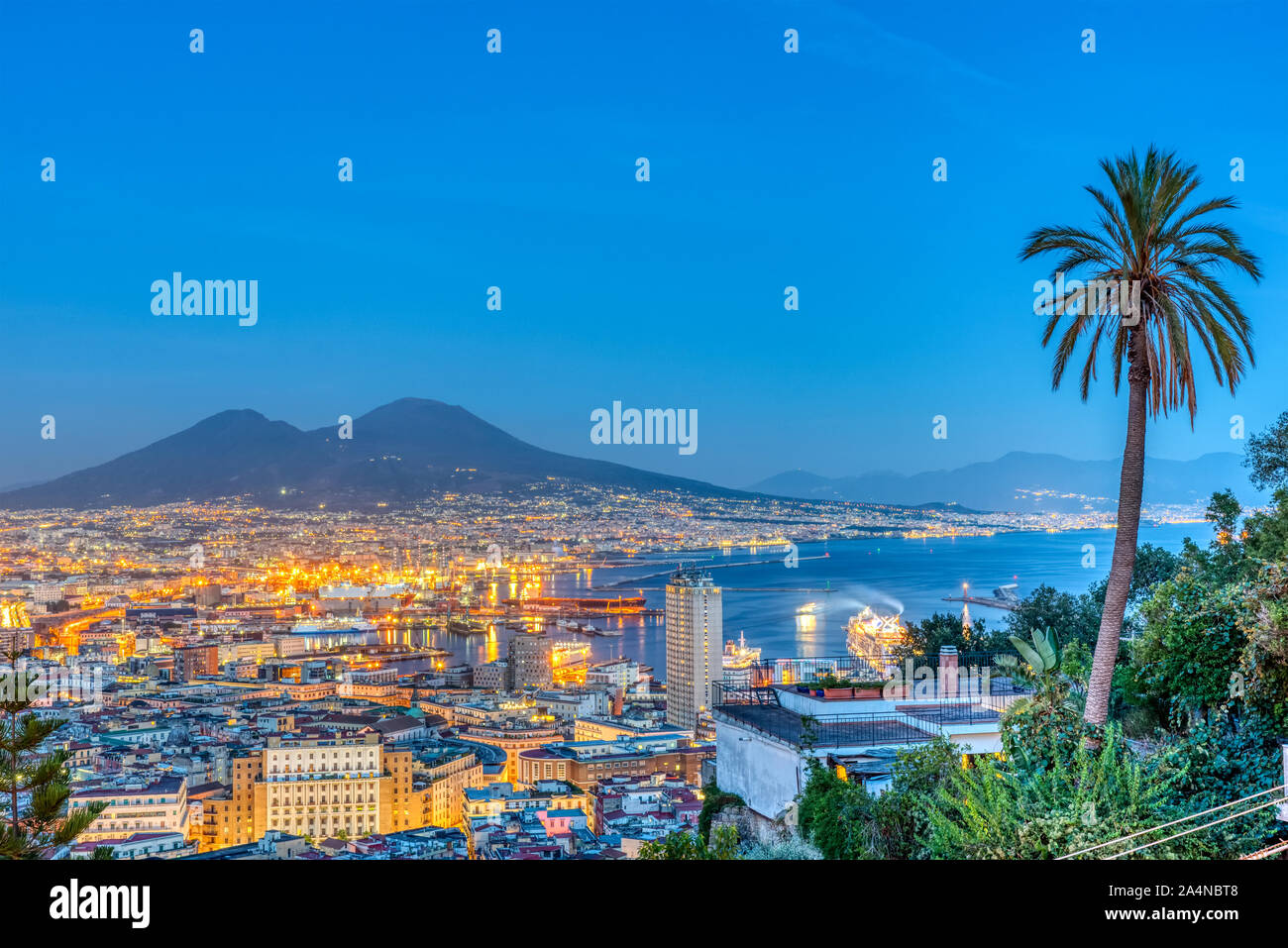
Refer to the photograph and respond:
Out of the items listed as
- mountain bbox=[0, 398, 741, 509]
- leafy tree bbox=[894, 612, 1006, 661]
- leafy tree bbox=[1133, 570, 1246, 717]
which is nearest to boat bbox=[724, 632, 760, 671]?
leafy tree bbox=[894, 612, 1006, 661]

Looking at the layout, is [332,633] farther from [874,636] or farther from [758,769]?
[758,769]

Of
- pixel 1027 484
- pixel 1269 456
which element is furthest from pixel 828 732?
pixel 1027 484

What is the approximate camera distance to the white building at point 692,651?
26844 mm

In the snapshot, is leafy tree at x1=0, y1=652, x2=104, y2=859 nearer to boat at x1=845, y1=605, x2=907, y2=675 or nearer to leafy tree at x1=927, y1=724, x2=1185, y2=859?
leafy tree at x1=927, y1=724, x2=1185, y2=859

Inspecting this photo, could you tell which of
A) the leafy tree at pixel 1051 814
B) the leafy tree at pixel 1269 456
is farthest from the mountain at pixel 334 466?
the leafy tree at pixel 1051 814

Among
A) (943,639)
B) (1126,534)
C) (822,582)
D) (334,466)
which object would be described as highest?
(334,466)

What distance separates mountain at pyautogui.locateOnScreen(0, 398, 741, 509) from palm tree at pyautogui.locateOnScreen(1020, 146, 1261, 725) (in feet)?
109

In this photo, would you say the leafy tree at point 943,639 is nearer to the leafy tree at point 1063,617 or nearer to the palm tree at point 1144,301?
the leafy tree at point 1063,617

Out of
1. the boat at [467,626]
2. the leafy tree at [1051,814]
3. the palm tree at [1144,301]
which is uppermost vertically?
the palm tree at [1144,301]

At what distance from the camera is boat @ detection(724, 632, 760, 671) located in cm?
2423

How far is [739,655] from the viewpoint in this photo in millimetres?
26953

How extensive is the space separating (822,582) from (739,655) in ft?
55.7

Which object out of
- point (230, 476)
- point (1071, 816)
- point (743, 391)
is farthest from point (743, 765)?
point (230, 476)

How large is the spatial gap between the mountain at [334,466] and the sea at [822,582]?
4.40 m
